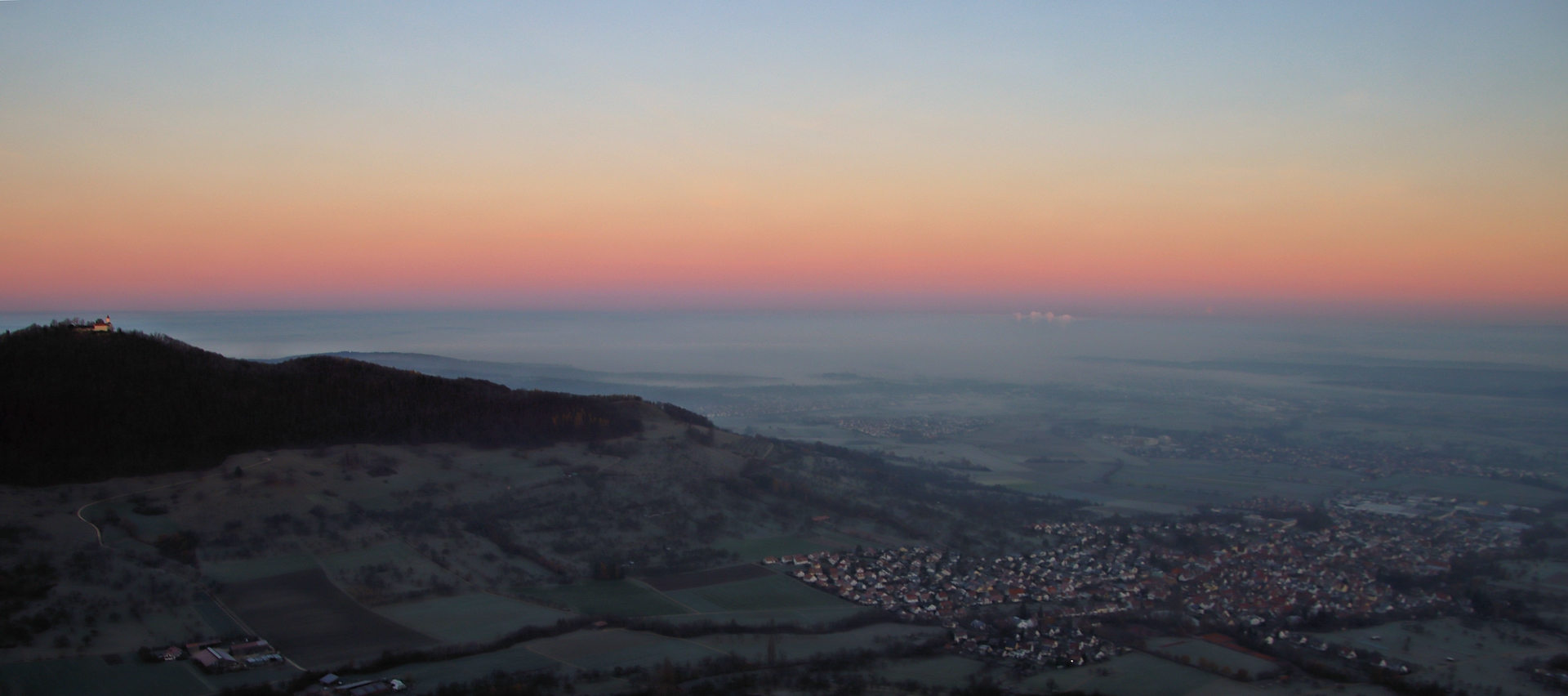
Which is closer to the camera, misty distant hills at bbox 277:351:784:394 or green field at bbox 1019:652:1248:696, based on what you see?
green field at bbox 1019:652:1248:696

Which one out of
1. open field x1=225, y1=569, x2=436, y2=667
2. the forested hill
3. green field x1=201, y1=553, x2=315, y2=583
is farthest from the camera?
the forested hill

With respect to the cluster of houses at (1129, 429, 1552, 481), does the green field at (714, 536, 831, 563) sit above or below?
above

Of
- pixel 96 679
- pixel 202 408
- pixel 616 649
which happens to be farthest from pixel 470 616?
pixel 202 408

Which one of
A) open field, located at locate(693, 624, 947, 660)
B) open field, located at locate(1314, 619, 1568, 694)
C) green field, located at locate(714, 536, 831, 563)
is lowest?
open field, located at locate(1314, 619, 1568, 694)

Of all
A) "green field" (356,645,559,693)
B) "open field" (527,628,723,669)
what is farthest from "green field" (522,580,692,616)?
"green field" (356,645,559,693)

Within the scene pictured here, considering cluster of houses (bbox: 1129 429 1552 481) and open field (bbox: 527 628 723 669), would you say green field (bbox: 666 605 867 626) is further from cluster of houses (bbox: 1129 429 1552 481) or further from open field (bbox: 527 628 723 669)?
cluster of houses (bbox: 1129 429 1552 481)

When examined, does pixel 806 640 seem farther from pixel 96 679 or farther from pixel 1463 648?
pixel 1463 648
